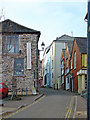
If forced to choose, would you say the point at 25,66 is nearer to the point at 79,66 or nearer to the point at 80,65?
the point at 80,65

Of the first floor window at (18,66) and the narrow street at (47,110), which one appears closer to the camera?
the narrow street at (47,110)

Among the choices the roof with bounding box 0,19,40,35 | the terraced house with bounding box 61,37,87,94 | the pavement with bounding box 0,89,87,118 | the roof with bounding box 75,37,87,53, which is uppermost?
the roof with bounding box 0,19,40,35

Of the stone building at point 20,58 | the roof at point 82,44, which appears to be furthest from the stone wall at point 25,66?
the roof at point 82,44

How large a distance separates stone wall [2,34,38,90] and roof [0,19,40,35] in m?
0.57

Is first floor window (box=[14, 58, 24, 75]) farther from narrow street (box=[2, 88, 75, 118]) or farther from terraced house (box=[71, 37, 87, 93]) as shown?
narrow street (box=[2, 88, 75, 118])

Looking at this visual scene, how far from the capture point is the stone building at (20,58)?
25875mm

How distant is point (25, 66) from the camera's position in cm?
2611

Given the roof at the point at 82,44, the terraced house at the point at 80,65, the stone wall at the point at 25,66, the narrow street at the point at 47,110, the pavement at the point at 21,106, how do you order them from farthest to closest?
the roof at the point at 82,44 → the terraced house at the point at 80,65 → the stone wall at the point at 25,66 → the pavement at the point at 21,106 → the narrow street at the point at 47,110

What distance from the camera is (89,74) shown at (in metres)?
6.15

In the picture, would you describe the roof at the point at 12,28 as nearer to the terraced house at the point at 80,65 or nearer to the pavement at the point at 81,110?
the terraced house at the point at 80,65

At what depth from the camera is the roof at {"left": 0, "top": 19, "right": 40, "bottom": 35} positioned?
26.3 meters

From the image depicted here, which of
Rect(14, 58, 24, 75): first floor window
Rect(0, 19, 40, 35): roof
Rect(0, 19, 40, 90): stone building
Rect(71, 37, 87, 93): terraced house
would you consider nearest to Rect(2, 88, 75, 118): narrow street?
Rect(0, 19, 40, 90): stone building

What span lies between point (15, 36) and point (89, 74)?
69.4 ft

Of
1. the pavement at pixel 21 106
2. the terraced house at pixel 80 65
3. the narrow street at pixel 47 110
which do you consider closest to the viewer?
the narrow street at pixel 47 110
